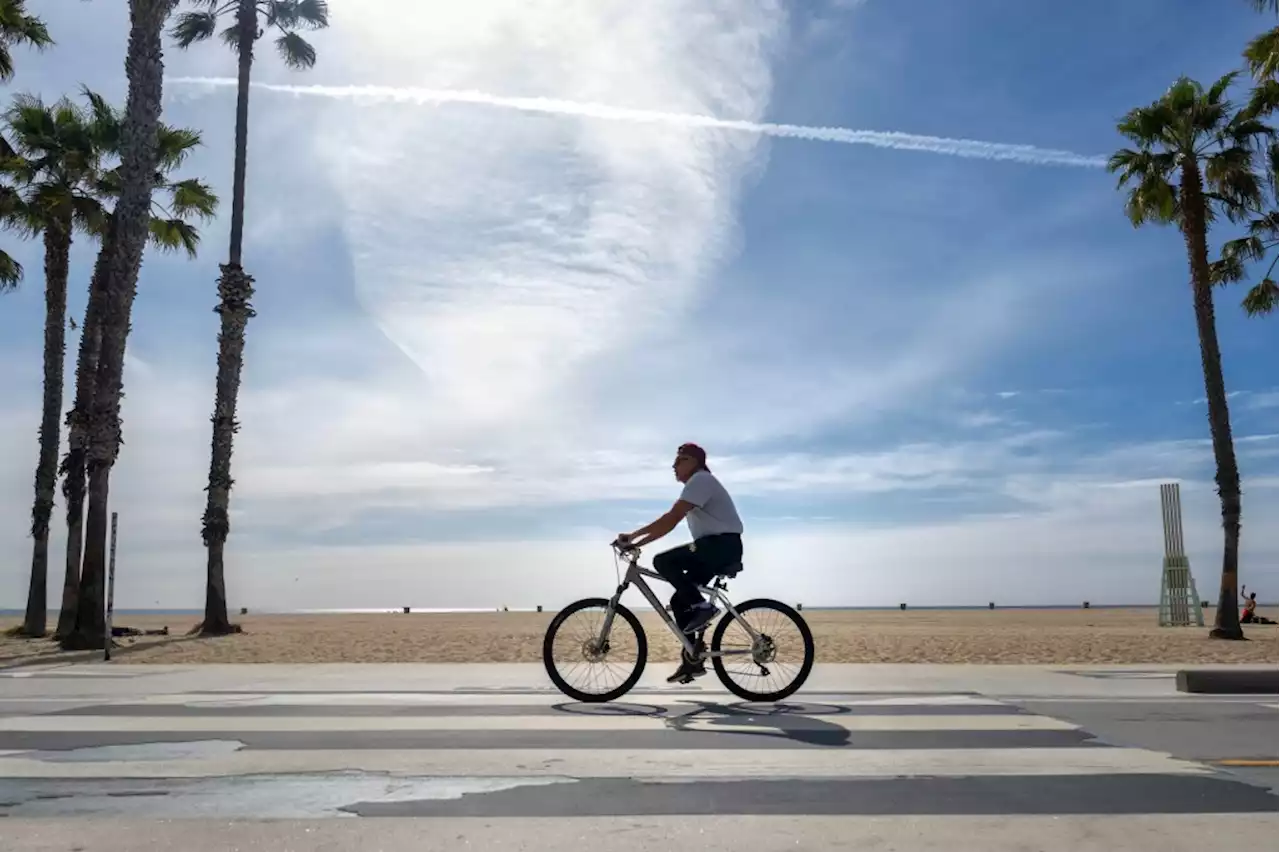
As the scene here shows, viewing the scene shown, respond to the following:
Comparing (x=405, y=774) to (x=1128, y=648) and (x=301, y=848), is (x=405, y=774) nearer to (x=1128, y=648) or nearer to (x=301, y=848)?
(x=301, y=848)

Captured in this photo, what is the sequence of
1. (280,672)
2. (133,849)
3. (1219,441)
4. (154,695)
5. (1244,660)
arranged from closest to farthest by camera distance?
(133,849)
(154,695)
(280,672)
(1244,660)
(1219,441)

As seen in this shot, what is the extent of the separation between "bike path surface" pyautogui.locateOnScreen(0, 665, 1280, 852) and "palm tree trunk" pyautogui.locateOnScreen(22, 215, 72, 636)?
788 inches

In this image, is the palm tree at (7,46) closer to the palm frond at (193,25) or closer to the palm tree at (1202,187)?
the palm frond at (193,25)

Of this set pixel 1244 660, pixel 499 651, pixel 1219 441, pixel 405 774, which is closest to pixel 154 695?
pixel 405 774

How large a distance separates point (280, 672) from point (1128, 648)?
1432 centimetres

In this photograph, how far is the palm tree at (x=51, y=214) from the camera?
26141 millimetres

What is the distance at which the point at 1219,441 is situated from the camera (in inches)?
1053

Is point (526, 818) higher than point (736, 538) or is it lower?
lower

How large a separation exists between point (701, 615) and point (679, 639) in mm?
290

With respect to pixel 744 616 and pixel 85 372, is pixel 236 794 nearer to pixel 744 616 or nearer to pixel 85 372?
pixel 744 616

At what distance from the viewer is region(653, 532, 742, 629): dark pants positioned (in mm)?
8141

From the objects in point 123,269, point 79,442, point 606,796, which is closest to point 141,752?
point 606,796

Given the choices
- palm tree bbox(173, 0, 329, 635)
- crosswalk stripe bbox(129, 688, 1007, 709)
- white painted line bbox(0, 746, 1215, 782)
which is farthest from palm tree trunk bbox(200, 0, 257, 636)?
white painted line bbox(0, 746, 1215, 782)

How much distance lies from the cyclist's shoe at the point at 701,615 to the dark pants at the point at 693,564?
0.04 meters
